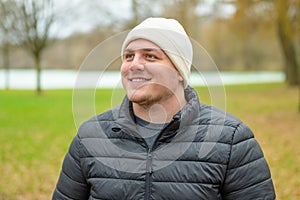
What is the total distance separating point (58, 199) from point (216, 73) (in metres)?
0.93

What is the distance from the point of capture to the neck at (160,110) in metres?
2.07

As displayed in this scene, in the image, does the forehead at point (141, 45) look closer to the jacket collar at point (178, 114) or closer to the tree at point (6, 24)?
the jacket collar at point (178, 114)

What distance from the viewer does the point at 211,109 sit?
2.18 m

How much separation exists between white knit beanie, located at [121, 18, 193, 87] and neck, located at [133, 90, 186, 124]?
0.35ft

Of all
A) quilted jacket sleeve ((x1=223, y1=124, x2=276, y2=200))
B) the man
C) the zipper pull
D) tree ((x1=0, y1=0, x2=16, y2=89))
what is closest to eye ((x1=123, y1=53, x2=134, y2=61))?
the man

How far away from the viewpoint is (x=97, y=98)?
2.14 meters

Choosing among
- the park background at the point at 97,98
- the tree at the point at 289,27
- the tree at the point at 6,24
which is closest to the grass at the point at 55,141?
the park background at the point at 97,98

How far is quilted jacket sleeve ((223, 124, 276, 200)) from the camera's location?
203cm

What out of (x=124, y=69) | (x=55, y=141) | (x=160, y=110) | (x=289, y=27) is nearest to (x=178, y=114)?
(x=160, y=110)

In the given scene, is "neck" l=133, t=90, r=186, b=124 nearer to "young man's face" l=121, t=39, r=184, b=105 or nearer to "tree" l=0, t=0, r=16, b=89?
"young man's face" l=121, t=39, r=184, b=105

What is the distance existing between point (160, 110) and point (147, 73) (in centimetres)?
20

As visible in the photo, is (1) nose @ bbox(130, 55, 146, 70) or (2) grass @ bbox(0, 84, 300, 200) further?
(2) grass @ bbox(0, 84, 300, 200)

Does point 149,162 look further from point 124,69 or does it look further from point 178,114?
point 124,69

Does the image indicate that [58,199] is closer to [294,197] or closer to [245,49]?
[294,197]
